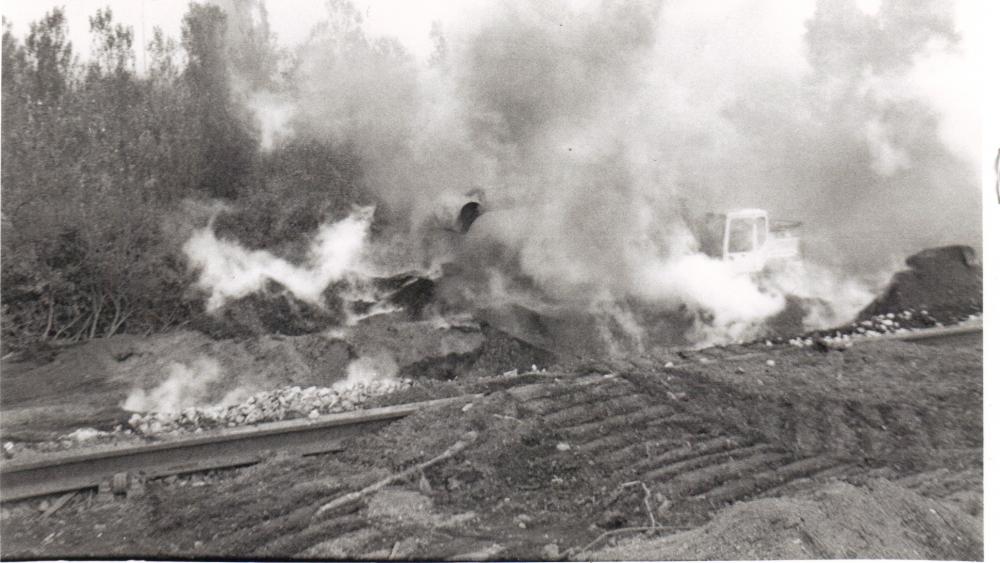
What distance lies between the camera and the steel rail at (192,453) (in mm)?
3781

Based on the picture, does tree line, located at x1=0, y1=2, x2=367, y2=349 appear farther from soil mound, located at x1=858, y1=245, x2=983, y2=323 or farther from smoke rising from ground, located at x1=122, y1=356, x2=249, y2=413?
soil mound, located at x1=858, y1=245, x2=983, y2=323

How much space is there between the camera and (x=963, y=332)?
5055 millimetres

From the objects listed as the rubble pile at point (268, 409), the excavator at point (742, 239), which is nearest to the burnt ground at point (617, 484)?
the rubble pile at point (268, 409)

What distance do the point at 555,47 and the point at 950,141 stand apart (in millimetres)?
3396

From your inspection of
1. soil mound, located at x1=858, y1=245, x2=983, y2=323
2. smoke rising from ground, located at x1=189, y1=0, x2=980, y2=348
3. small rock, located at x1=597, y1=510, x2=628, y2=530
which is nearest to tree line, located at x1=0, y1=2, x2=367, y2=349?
smoke rising from ground, located at x1=189, y1=0, x2=980, y2=348

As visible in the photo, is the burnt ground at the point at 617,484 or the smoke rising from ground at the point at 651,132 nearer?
the burnt ground at the point at 617,484

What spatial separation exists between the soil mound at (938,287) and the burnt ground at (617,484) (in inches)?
27.1

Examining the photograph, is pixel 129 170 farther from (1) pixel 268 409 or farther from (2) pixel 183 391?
(1) pixel 268 409

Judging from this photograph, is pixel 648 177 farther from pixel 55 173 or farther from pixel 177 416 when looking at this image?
pixel 55 173

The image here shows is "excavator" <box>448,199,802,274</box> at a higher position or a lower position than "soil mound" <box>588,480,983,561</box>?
higher

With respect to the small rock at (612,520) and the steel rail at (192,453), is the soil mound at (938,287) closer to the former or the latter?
the small rock at (612,520)

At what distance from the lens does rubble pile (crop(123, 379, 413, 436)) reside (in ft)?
13.8

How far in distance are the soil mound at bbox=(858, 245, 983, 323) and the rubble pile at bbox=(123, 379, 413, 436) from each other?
4.35 meters

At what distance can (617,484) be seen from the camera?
401 cm
